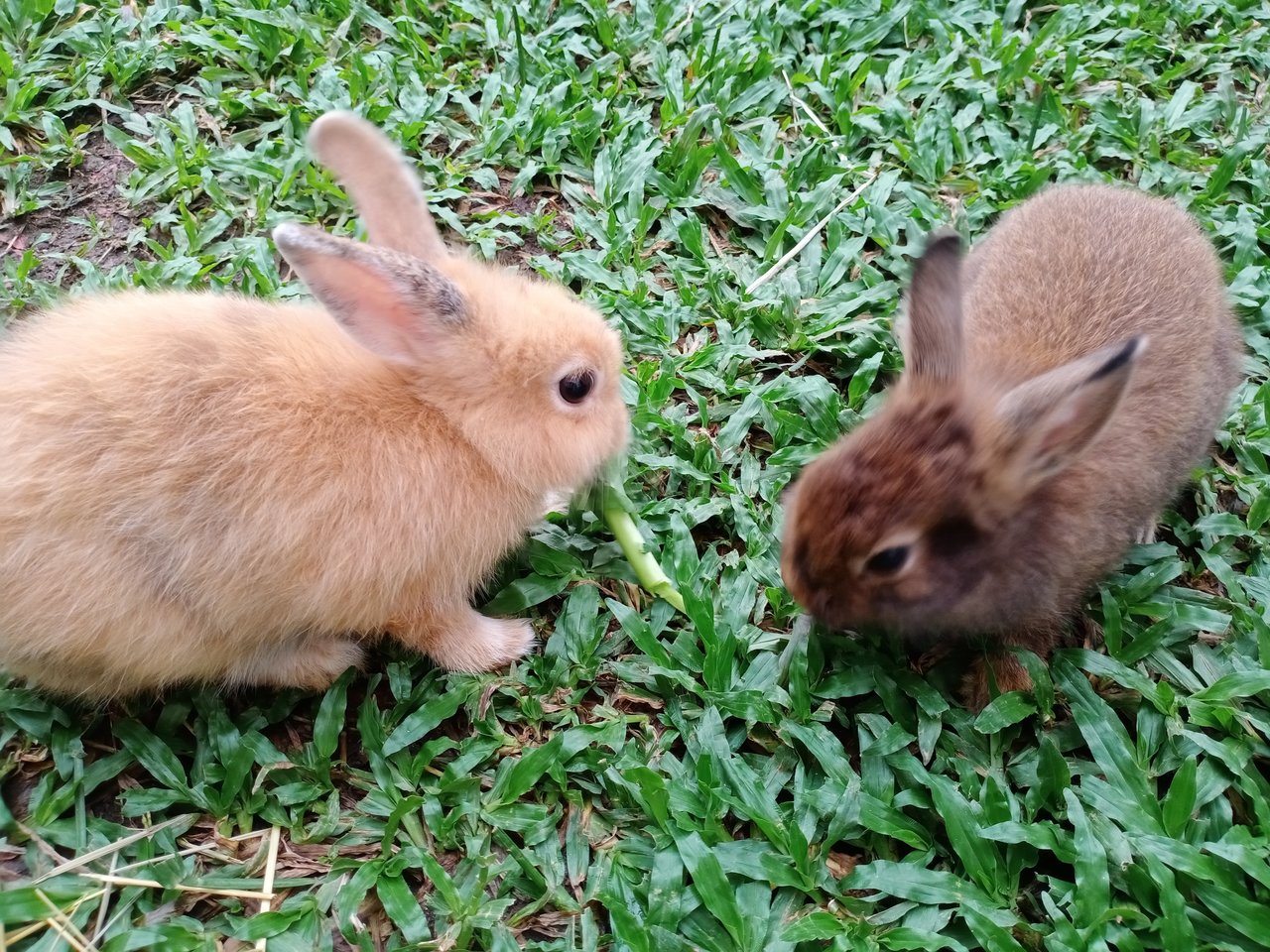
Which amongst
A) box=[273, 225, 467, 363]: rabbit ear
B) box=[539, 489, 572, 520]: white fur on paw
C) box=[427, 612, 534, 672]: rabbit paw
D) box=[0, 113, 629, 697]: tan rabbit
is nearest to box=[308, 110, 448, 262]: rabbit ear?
box=[0, 113, 629, 697]: tan rabbit

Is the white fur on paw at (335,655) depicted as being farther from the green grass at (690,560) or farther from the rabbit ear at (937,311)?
the rabbit ear at (937,311)

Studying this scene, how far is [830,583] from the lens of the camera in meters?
2.80

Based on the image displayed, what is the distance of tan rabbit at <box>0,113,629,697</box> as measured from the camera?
2.57 m

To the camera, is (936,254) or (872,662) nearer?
(936,254)

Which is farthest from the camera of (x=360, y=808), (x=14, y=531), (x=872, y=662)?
(x=872, y=662)

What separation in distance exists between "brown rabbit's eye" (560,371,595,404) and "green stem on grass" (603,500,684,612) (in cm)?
54

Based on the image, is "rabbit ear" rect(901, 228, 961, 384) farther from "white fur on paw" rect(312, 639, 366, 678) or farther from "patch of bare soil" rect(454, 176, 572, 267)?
"white fur on paw" rect(312, 639, 366, 678)

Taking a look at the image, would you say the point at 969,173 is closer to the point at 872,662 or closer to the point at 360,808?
the point at 872,662

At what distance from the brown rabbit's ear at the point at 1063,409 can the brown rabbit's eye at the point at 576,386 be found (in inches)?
51.9

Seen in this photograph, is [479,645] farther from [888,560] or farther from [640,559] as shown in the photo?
[888,560]

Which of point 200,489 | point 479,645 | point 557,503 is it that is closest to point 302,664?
point 479,645

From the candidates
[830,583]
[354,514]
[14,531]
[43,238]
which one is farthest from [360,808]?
[43,238]

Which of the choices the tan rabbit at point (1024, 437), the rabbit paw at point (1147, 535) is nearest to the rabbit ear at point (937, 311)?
the tan rabbit at point (1024, 437)

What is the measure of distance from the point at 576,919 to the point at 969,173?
3979mm
